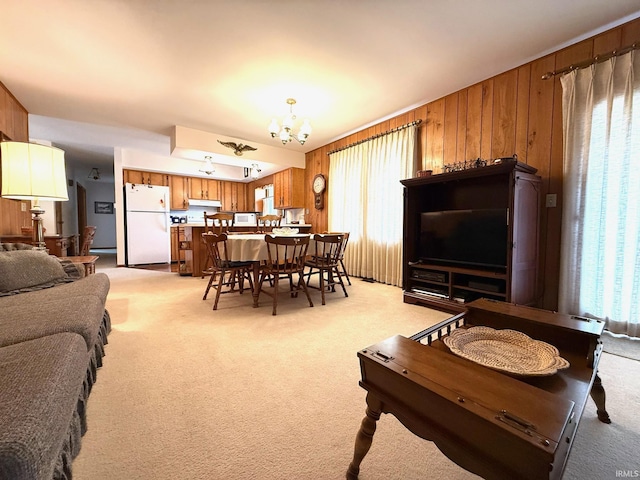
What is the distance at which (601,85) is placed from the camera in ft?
7.13

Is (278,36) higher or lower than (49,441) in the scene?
higher

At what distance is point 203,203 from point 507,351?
744cm

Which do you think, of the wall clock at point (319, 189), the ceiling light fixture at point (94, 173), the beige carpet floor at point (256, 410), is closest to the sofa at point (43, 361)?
the beige carpet floor at point (256, 410)

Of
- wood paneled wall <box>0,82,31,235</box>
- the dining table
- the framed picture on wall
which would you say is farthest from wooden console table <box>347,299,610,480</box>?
the framed picture on wall

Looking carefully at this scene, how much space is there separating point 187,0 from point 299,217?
444 centimetres

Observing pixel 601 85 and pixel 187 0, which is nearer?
pixel 187 0

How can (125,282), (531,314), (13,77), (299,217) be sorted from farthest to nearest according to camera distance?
(299,217) < (125,282) < (13,77) < (531,314)

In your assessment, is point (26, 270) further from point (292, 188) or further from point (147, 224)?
point (147, 224)

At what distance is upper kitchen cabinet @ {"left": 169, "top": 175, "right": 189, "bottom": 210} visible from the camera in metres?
6.64

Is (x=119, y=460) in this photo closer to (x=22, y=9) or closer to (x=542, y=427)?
(x=542, y=427)

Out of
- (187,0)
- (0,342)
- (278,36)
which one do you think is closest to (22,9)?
(187,0)

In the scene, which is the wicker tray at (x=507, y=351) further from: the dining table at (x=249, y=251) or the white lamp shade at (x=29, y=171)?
the white lamp shade at (x=29, y=171)

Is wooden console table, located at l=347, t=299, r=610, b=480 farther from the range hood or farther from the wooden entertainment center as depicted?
the range hood

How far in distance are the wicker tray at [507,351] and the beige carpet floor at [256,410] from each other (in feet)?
1.32
